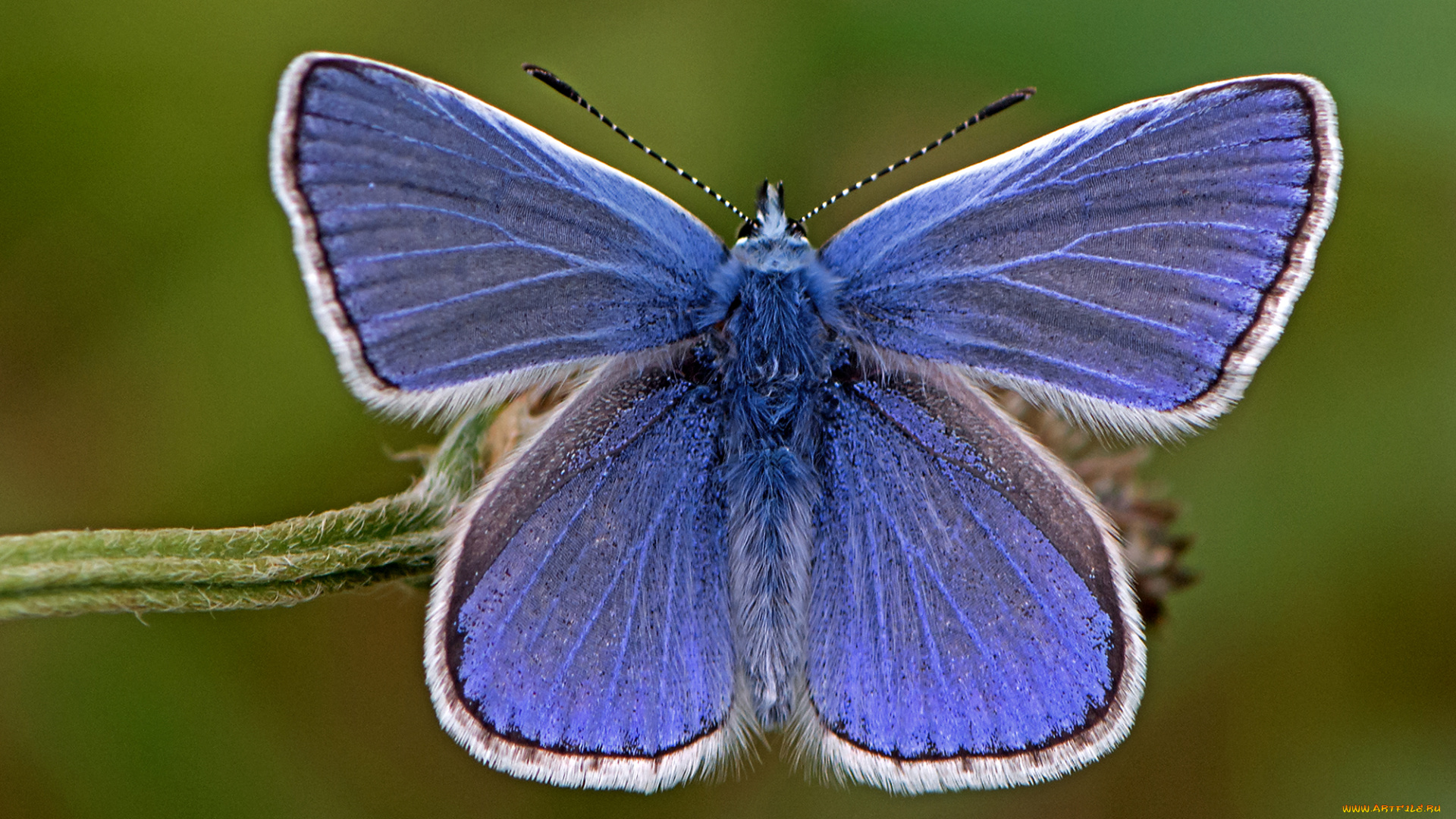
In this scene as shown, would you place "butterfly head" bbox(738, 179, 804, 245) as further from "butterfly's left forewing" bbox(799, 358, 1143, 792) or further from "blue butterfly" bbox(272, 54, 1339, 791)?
"butterfly's left forewing" bbox(799, 358, 1143, 792)

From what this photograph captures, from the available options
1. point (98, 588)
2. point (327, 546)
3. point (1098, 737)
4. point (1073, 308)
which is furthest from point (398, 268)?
point (1098, 737)

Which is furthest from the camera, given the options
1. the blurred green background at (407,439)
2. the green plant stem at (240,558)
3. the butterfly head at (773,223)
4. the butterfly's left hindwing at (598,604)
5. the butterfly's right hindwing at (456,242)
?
the blurred green background at (407,439)

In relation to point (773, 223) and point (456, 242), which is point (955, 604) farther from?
point (456, 242)

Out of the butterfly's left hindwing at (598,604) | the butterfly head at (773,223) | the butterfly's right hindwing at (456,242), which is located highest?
the butterfly head at (773,223)

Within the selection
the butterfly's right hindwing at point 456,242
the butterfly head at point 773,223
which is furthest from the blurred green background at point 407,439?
the butterfly's right hindwing at point 456,242

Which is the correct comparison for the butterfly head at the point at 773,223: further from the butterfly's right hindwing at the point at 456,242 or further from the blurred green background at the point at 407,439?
the blurred green background at the point at 407,439

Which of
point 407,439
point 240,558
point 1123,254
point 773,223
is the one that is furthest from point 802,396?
point 407,439
